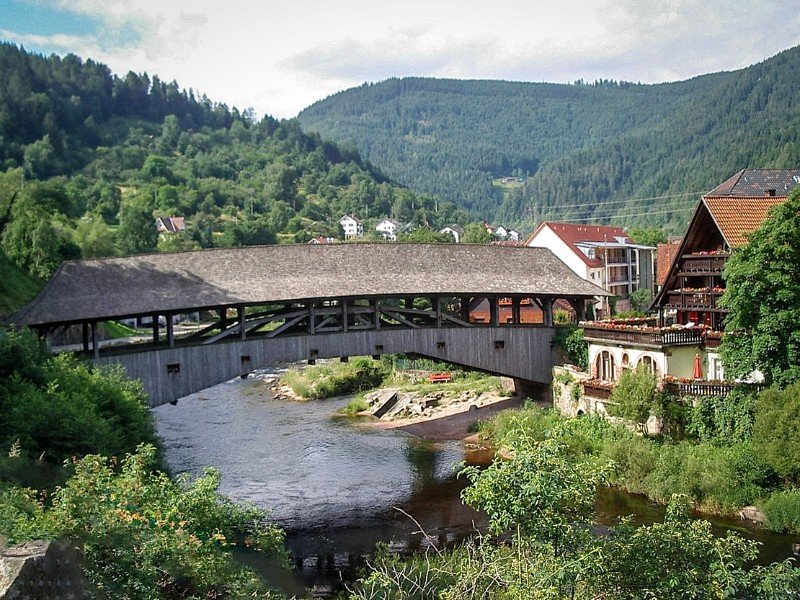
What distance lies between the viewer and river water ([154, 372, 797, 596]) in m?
18.8

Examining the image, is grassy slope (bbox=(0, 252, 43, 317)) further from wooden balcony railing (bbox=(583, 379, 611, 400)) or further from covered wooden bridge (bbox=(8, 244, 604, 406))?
wooden balcony railing (bbox=(583, 379, 611, 400))

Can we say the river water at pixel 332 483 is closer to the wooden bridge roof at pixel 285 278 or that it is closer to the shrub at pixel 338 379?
the shrub at pixel 338 379

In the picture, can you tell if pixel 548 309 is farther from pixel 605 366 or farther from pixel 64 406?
pixel 64 406

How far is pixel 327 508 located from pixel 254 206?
78.0m

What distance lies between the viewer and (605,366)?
27.4m

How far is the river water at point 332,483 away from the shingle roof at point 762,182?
68.1ft

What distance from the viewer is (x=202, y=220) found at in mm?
81500

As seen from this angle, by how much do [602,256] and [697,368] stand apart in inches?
1080

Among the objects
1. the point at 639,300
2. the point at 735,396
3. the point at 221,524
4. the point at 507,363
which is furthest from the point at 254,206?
the point at 221,524

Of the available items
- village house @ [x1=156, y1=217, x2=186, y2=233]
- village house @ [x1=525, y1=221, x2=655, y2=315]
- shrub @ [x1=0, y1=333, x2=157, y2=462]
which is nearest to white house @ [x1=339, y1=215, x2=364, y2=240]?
village house @ [x1=156, y1=217, x2=186, y2=233]

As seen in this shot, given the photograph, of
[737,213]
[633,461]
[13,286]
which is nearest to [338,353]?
[633,461]

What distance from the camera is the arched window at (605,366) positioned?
88.6 feet

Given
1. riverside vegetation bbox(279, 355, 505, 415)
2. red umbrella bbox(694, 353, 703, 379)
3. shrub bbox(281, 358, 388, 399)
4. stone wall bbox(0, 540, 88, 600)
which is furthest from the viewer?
shrub bbox(281, 358, 388, 399)

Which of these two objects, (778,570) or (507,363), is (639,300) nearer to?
(507,363)
